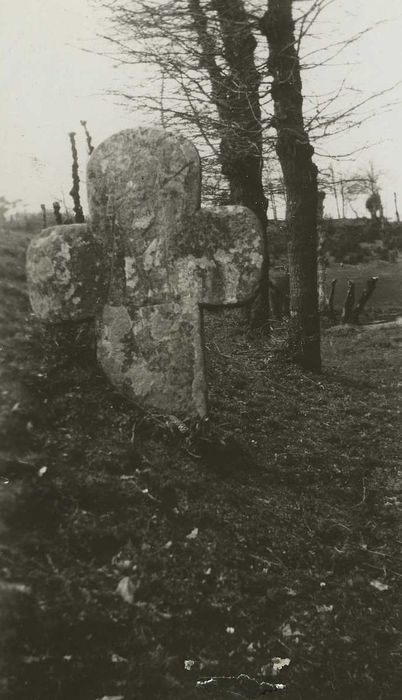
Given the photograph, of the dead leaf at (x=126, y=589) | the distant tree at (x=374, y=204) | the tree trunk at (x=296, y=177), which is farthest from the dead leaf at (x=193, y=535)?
the distant tree at (x=374, y=204)

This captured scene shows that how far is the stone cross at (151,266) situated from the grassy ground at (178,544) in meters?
0.33

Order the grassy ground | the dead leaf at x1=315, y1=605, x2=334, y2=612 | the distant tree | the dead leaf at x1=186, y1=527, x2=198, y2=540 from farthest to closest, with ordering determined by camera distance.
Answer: the distant tree, the dead leaf at x1=186, y1=527, x2=198, y2=540, the dead leaf at x1=315, y1=605, x2=334, y2=612, the grassy ground

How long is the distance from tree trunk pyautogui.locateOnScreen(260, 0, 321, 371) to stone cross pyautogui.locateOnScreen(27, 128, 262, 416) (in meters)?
3.07

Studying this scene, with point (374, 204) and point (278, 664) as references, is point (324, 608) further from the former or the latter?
point (374, 204)

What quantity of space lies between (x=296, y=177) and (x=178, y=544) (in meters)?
5.28

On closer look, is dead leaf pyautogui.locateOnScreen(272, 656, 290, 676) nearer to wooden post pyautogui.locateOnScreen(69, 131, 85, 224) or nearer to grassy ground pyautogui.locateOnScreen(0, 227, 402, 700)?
grassy ground pyautogui.locateOnScreen(0, 227, 402, 700)

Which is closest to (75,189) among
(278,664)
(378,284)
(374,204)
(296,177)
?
(296,177)

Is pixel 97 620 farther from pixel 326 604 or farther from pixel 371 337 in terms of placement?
pixel 371 337

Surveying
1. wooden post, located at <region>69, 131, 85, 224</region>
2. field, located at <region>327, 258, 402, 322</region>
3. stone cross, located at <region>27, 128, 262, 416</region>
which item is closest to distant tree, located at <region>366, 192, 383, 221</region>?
field, located at <region>327, 258, 402, 322</region>

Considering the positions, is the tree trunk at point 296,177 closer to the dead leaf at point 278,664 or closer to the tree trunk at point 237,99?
the tree trunk at point 237,99

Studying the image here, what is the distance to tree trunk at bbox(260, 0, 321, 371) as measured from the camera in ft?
22.8

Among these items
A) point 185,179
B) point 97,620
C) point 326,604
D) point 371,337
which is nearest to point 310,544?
point 326,604

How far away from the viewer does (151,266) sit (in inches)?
168

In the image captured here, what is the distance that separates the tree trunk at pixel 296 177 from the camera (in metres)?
6.96
